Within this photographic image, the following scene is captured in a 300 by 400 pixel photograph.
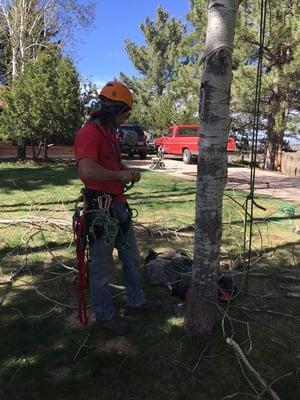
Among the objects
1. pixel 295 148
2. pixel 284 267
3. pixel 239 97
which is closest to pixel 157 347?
pixel 284 267

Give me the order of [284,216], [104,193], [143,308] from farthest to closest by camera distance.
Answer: [284,216] < [143,308] < [104,193]

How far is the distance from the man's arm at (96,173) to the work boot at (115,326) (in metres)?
1.11

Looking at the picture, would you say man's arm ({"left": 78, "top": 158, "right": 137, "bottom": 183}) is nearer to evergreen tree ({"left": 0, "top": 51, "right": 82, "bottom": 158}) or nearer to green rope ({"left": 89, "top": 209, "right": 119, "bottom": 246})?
green rope ({"left": 89, "top": 209, "right": 119, "bottom": 246})

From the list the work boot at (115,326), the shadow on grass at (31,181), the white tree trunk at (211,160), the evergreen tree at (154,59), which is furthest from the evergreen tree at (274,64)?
the evergreen tree at (154,59)

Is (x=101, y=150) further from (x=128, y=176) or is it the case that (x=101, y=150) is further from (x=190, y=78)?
(x=190, y=78)

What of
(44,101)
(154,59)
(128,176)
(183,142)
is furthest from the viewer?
(154,59)

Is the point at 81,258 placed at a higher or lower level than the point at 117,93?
lower

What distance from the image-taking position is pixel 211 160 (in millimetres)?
3486

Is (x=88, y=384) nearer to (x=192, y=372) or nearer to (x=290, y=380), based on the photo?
(x=192, y=372)

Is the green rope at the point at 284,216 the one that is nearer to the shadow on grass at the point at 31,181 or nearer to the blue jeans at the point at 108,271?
the blue jeans at the point at 108,271

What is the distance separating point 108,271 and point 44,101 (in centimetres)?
1581

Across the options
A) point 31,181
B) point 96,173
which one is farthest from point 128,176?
point 31,181

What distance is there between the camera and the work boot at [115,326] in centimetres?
370

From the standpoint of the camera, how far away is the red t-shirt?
3443 millimetres
